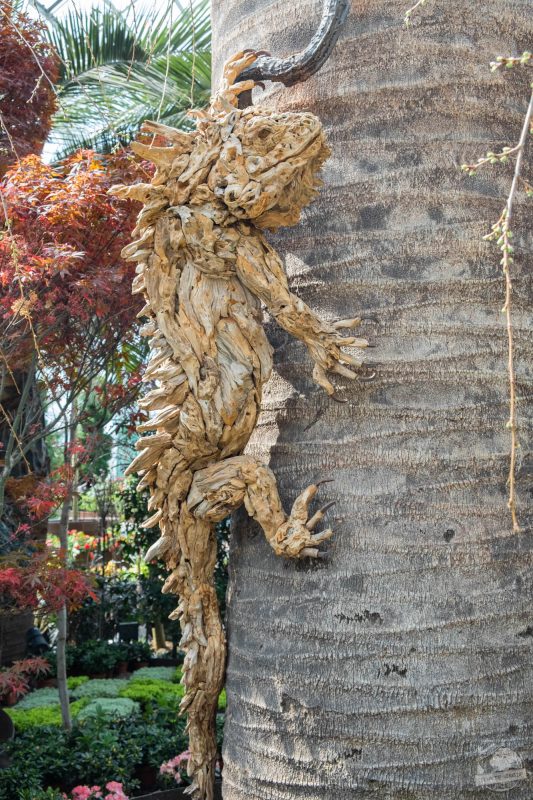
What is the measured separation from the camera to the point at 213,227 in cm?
194

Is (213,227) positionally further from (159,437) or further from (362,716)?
(362,716)

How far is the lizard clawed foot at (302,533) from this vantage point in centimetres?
185

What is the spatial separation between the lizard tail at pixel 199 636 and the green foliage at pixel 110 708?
3186mm

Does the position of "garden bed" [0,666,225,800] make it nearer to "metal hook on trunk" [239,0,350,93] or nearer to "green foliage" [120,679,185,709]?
"green foliage" [120,679,185,709]

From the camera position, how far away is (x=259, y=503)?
76.8 inches

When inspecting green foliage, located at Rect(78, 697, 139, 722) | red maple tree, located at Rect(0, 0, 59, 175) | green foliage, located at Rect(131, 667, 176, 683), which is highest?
red maple tree, located at Rect(0, 0, 59, 175)

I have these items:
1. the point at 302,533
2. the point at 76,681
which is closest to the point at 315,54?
the point at 302,533

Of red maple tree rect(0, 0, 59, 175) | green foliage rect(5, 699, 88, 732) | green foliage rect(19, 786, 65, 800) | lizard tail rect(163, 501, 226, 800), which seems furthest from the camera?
green foliage rect(5, 699, 88, 732)

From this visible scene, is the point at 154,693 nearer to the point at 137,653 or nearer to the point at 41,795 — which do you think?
the point at 137,653

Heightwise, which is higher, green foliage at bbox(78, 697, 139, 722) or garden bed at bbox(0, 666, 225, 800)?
green foliage at bbox(78, 697, 139, 722)

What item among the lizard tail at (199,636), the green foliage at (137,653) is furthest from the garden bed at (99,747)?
the green foliage at (137,653)

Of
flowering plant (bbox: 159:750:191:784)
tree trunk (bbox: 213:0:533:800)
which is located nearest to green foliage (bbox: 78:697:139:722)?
flowering plant (bbox: 159:750:191:784)

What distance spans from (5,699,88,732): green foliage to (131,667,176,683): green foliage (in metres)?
0.79

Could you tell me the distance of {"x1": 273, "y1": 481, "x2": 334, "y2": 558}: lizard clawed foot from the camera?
1.85m
